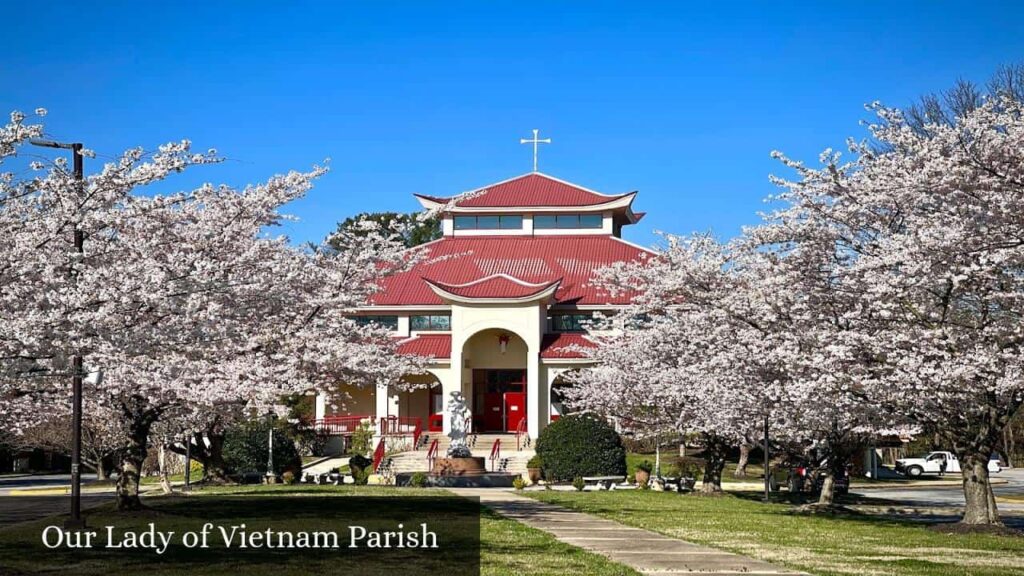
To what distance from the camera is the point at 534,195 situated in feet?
177

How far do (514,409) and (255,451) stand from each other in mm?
17184

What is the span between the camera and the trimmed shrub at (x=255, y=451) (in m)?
32.1

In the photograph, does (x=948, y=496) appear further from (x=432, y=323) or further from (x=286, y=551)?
(x=286, y=551)

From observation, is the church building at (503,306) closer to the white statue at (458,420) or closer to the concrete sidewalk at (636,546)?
the white statue at (458,420)

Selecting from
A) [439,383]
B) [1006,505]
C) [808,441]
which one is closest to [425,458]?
[439,383]

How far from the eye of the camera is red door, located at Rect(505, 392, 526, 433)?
47.4 m

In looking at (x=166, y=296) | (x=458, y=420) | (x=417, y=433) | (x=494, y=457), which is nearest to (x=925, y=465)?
(x=494, y=457)

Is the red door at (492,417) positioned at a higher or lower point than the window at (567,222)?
lower

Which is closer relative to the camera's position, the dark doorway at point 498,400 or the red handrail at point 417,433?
the red handrail at point 417,433

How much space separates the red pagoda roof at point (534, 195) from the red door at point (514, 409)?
33.6 feet

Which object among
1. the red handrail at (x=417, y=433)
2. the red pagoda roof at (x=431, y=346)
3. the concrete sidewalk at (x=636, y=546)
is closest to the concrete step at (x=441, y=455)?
the red handrail at (x=417, y=433)

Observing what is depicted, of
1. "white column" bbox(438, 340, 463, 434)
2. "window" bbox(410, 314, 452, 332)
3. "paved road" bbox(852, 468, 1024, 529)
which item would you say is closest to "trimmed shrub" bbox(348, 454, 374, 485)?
"white column" bbox(438, 340, 463, 434)

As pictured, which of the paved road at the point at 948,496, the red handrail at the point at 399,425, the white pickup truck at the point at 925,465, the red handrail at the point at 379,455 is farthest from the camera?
the white pickup truck at the point at 925,465

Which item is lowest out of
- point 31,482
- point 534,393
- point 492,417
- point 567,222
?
point 31,482
